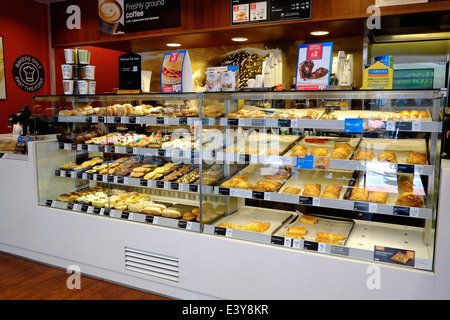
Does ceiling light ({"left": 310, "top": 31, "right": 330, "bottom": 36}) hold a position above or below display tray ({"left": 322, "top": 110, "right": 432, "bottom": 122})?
above

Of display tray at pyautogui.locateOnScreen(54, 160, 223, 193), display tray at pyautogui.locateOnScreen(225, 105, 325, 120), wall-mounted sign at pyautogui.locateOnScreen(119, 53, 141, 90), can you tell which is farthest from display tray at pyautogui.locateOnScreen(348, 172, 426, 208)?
wall-mounted sign at pyautogui.locateOnScreen(119, 53, 141, 90)

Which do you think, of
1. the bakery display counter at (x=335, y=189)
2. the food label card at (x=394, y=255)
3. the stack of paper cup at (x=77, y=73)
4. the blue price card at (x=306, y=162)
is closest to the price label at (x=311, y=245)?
the bakery display counter at (x=335, y=189)

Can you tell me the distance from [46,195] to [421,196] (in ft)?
10.7

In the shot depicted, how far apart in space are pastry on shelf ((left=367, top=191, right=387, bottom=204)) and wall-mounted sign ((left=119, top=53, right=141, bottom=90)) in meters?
2.10

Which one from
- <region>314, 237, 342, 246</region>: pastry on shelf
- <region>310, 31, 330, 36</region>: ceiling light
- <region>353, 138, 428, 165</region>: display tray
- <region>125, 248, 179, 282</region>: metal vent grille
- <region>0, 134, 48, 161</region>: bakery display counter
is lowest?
<region>125, 248, 179, 282</region>: metal vent grille

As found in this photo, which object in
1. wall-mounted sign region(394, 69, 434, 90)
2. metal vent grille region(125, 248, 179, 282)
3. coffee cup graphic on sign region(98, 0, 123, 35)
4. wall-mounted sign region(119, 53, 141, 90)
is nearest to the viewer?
metal vent grille region(125, 248, 179, 282)

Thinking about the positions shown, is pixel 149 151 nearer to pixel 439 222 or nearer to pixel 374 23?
pixel 439 222

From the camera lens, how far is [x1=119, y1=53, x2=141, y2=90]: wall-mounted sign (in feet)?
10.8

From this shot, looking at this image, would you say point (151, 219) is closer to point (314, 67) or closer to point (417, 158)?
point (314, 67)

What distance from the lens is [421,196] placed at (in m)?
2.32

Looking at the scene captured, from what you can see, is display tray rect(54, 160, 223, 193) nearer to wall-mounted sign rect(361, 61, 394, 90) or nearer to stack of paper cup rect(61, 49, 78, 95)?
stack of paper cup rect(61, 49, 78, 95)

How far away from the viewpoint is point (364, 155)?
2455 mm

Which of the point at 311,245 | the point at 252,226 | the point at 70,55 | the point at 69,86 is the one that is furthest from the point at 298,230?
the point at 70,55

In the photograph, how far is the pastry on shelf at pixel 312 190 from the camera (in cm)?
255
